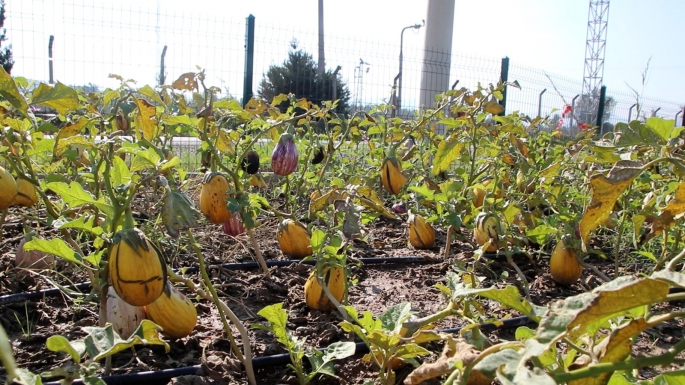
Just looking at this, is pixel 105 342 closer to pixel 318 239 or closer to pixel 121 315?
pixel 121 315

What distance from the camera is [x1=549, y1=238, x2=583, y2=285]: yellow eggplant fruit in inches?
75.5

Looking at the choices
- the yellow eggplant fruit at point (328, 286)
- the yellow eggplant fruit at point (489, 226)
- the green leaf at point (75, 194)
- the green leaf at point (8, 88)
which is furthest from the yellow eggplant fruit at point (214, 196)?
the yellow eggplant fruit at point (489, 226)

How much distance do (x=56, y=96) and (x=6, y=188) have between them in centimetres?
43

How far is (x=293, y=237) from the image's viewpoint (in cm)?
201

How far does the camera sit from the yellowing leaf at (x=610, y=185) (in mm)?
719

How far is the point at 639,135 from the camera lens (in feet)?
2.85

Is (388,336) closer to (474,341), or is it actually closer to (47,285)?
(474,341)

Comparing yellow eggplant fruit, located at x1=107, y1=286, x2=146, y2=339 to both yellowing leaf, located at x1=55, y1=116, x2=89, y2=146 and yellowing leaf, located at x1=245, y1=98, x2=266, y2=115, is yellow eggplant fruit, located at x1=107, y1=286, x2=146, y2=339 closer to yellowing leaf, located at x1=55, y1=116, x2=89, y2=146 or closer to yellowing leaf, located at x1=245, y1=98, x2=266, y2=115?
yellowing leaf, located at x1=55, y1=116, x2=89, y2=146

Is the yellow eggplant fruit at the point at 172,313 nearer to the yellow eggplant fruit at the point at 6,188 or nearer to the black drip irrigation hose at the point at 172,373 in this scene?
the black drip irrigation hose at the point at 172,373

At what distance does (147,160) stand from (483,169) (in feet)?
5.80

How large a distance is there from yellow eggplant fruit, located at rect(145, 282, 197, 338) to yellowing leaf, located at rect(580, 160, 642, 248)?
939mm

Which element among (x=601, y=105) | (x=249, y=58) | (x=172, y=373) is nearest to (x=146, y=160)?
(x=172, y=373)

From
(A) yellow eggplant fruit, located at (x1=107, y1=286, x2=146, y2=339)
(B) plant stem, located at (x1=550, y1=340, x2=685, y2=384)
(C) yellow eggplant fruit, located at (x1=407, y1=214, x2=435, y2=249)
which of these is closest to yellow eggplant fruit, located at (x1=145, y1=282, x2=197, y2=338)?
(A) yellow eggplant fruit, located at (x1=107, y1=286, x2=146, y2=339)

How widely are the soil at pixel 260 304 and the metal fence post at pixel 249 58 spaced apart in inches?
135
